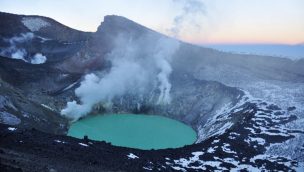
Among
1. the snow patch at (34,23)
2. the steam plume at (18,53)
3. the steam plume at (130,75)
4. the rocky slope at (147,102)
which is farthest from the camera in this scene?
the snow patch at (34,23)

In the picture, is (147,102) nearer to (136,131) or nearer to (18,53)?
(136,131)

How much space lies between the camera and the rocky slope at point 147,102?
40.4 meters

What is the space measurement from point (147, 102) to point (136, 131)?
66.2 feet

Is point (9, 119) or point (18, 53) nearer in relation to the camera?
point (9, 119)

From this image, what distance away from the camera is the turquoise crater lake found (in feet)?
197

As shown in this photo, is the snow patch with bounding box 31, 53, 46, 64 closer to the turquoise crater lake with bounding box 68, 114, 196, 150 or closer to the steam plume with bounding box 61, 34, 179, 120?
the steam plume with bounding box 61, 34, 179, 120

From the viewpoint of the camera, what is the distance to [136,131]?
6800cm

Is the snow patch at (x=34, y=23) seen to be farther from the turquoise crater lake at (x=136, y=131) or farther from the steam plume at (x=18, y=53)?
the turquoise crater lake at (x=136, y=131)

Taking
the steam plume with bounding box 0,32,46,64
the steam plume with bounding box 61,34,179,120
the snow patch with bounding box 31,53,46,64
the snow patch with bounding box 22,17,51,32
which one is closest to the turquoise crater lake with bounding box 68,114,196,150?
the steam plume with bounding box 61,34,179,120

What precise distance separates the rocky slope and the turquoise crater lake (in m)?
2.68

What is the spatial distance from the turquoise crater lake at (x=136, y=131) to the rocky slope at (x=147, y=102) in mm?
2685

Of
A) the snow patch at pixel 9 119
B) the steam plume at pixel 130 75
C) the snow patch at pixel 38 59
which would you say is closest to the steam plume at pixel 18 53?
the snow patch at pixel 38 59

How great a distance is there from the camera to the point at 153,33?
350 feet

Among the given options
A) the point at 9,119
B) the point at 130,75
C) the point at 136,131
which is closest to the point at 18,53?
the point at 130,75
